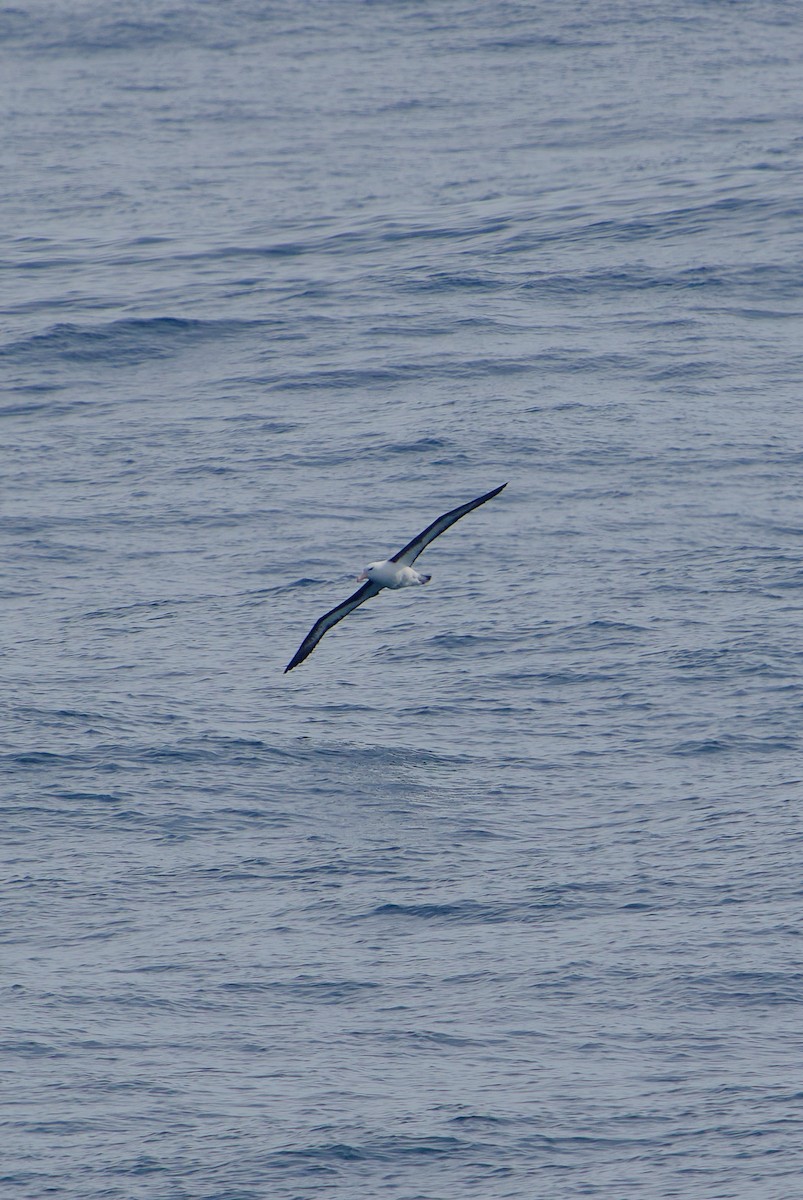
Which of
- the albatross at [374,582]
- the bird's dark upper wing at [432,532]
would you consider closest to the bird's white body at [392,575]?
the albatross at [374,582]

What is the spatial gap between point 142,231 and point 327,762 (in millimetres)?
25091

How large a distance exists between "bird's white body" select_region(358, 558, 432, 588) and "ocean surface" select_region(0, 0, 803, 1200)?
4.88 metres

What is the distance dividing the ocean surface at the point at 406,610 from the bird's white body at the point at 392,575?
16.0 feet

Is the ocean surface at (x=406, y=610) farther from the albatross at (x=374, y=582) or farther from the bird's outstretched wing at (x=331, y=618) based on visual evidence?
the albatross at (x=374, y=582)

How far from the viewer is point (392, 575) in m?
29.0

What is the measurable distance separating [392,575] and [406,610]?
9847 millimetres

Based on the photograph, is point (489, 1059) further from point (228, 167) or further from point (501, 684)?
point (228, 167)

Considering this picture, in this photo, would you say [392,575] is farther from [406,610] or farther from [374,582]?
[406,610]

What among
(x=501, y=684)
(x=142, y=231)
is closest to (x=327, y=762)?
(x=501, y=684)

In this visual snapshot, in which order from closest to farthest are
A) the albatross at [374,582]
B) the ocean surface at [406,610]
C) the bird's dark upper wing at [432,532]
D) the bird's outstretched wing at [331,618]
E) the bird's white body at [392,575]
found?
the bird's dark upper wing at [432,532]
the ocean surface at [406,610]
the albatross at [374,582]
the bird's white body at [392,575]
the bird's outstretched wing at [331,618]

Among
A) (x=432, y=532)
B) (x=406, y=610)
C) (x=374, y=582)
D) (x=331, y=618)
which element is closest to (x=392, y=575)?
(x=374, y=582)

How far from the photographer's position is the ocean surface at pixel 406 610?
26.7 metres

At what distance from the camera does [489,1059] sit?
26969 millimetres

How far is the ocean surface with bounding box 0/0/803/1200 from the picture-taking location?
26.7m
